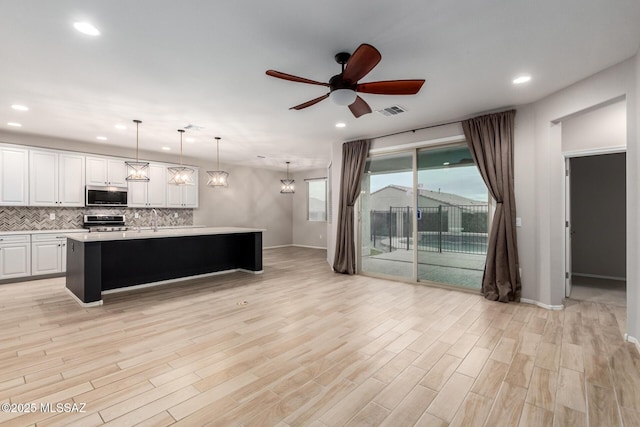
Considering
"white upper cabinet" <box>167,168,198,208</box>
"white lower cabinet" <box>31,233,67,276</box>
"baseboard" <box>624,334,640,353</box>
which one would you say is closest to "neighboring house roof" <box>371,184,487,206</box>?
"baseboard" <box>624,334,640,353</box>

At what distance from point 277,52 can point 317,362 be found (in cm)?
282

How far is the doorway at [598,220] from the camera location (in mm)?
5465

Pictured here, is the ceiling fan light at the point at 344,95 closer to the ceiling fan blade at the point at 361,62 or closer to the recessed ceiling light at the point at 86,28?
the ceiling fan blade at the point at 361,62

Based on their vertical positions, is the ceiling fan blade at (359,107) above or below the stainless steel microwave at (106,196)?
above

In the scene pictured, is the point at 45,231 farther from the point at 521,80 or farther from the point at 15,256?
the point at 521,80

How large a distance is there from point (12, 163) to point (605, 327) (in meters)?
9.18

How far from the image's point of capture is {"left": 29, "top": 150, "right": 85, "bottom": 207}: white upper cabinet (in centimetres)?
566

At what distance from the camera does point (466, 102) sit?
4.09 meters

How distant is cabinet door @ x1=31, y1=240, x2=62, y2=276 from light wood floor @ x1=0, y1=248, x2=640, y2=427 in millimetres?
1372

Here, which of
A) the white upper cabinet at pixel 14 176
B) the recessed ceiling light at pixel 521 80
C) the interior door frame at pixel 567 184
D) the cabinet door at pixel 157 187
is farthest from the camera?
the cabinet door at pixel 157 187

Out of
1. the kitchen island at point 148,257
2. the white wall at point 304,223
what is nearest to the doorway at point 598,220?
the kitchen island at point 148,257

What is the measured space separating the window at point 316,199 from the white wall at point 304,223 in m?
0.13

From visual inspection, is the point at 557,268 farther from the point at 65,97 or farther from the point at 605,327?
the point at 65,97

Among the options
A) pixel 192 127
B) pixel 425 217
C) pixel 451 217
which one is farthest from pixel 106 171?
pixel 451 217
